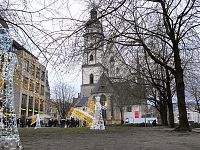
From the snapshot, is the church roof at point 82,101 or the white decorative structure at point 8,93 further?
the church roof at point 82,101

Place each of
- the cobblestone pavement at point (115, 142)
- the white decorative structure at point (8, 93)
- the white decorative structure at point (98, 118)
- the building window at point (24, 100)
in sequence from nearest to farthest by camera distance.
Answer: 1. the white decorative structure at point (8, 93)
2. the cobblestone pavement at point (115, 142)
3. the white decorative structure at point (98, 118)
4. the building window at point (24, 100)

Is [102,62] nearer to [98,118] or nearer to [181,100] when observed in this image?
[181,100]

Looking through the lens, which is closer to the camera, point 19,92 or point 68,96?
point 19,92

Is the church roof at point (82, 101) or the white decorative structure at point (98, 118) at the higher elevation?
the church roof at point (82, 101)

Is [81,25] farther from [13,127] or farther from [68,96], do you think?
[68,96]

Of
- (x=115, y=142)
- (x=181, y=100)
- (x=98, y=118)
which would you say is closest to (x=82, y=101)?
(x=98, y=118)

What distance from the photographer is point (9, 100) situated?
28.7 ft

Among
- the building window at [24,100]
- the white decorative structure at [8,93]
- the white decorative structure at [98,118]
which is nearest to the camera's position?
the white decorative structure at [8,93]

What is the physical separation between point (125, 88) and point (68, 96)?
50633 millimetres

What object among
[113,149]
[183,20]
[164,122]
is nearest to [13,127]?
[113,149]

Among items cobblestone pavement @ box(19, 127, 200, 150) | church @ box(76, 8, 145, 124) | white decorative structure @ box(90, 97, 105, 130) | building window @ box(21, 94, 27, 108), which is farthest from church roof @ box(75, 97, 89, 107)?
cobblestone pavement @ box(19, 127, 200, 150)

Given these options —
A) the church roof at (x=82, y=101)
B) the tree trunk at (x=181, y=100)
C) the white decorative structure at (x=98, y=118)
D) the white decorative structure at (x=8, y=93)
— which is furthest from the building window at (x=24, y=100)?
the white decorative structure at (x=8, y=93)

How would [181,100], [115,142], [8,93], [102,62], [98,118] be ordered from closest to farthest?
[8,93]
[115,142]
[181,100]
[102,62]
[98,118]

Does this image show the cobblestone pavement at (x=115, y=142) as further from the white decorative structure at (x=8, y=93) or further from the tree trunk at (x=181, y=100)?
the tree trunk at (x=181, y=100)
